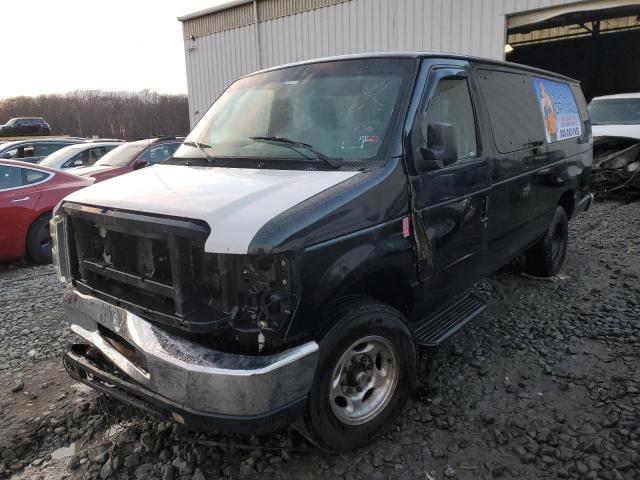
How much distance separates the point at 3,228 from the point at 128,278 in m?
4.86

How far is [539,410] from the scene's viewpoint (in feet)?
10.2

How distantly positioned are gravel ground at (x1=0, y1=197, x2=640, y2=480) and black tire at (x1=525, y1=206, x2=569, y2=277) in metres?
0.80

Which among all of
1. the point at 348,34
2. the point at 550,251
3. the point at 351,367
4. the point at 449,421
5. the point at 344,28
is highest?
the point at 344,28

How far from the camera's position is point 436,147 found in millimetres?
2975

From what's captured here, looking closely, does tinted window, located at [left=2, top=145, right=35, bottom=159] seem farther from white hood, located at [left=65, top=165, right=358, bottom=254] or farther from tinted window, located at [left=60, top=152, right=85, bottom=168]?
white hood, located at [left=65, top=165, right=358, bottom=254]

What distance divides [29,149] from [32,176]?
709cm

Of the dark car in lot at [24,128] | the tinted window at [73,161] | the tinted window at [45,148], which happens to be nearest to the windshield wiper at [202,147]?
the tinted window at [73,161]

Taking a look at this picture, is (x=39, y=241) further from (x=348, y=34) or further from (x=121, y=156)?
(x=348, y=34)

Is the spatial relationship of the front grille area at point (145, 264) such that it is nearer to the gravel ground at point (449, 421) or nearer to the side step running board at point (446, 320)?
the gravel ground at point (449, 421)

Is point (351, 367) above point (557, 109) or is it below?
below

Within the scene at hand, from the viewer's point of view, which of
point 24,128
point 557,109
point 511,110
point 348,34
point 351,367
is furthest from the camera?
point 24,128

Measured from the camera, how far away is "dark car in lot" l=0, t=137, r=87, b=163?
12483 mm

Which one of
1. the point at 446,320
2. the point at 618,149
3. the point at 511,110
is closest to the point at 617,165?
the point at 618,149

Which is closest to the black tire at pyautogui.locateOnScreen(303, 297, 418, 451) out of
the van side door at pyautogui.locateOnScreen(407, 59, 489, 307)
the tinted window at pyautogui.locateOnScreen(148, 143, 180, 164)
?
the van side door at pyautogui.locateOnScreen(407, 59, 489, 307)
